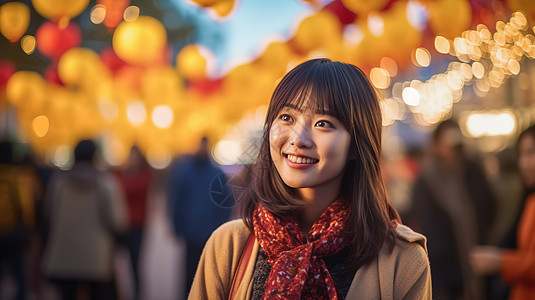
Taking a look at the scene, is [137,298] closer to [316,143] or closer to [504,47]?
[504,47]

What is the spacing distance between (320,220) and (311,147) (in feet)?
0.74

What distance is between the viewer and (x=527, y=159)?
10.5 ft

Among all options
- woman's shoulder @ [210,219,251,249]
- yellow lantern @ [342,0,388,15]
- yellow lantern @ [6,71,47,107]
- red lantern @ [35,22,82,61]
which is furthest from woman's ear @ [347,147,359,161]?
yellow lantern @ [6,71,47,107]

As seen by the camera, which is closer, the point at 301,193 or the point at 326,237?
the point at 326,237

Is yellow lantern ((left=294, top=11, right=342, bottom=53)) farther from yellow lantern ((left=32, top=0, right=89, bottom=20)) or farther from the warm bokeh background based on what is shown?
yellow lantern ((left=32, top=0, right=89, bottom=20))

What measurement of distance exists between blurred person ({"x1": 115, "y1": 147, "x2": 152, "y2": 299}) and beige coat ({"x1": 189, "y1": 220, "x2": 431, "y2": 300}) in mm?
4222

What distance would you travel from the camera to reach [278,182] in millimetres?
1783

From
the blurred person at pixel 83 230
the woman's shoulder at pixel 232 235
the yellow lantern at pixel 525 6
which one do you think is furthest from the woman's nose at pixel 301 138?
the blurred person at pixel 83 230

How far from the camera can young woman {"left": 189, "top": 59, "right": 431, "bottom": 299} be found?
5.44ft

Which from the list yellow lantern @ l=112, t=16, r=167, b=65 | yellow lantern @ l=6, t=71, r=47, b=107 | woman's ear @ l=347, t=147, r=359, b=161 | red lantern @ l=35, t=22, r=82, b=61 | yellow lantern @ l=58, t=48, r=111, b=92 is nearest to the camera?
woman's ear @ l=347, t=147, r=359, b=161

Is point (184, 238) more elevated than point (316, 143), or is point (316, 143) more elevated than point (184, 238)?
point (316, 143)

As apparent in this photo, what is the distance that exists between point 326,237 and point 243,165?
1.39 ft

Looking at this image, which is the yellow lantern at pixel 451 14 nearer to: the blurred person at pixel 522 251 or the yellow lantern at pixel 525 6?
the yellow lantern at pixel 525 6

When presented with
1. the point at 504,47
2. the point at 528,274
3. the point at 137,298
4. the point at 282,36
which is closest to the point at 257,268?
the point at 528,274
